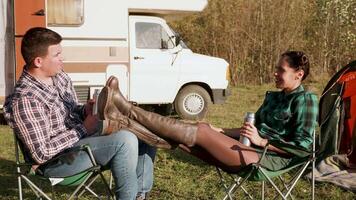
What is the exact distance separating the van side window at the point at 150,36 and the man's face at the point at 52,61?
522cm

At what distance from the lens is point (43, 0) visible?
297 inches

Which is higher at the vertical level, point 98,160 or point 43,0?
point 43,0

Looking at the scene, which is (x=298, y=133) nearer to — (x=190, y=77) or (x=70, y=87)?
(x=70, y=87)

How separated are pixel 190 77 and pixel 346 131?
173 inches

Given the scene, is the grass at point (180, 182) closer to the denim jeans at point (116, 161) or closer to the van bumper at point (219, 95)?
the denim jeans at point (116, 161)

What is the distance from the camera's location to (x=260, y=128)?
11.3 ft

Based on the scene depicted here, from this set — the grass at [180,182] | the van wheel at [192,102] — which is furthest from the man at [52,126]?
the van wheel at [192,102]

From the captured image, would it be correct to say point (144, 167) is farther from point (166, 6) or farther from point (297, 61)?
point (166, 6)

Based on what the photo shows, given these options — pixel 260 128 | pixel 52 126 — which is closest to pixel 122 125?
pixel 52 126

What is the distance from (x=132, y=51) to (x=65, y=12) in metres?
1.16

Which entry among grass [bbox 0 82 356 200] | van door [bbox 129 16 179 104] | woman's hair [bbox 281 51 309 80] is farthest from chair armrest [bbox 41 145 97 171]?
van door [bbox 129 16 179 104]

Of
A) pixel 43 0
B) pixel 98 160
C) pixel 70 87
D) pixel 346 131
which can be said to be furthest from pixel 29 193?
pixel 43 0

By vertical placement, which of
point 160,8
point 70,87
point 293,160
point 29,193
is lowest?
point 29,193

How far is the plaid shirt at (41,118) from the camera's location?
2.87m
